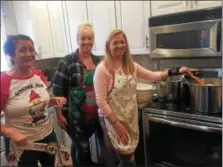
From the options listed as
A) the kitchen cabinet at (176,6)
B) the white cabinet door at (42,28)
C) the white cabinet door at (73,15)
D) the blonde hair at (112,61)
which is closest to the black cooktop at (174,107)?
the blonde hair at (112,61)

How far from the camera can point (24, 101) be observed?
3.24 feet

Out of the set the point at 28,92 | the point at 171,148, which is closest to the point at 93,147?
the point at 171,148

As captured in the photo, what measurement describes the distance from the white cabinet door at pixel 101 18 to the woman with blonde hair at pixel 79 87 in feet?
1.76

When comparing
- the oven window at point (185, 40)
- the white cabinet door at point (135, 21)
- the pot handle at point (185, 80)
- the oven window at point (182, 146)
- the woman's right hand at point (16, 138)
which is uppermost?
the white cabinet door at point (135, 21)

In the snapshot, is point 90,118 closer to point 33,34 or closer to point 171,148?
point 171,148

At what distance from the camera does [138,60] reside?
2.11 meters

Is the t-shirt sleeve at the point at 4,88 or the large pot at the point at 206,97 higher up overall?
the t-shirt sleeve at the point at 4,88

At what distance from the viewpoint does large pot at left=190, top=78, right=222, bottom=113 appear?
1.23 m

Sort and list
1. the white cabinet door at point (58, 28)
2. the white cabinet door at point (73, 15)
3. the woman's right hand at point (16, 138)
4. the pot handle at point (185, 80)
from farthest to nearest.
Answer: the white cabinet door at point (58, 28)
the white cabinet door at point (73, 15)
the pot handle at point (185, 80)
the woman's right hand at point (16, 138)

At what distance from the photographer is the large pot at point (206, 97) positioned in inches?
48.4

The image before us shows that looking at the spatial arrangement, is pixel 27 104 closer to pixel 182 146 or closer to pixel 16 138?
pixel 16 138

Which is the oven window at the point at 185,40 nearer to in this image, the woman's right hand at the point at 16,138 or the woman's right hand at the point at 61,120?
the woman's right hand at the point at 61,120

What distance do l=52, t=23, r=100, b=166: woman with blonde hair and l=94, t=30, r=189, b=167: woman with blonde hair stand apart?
0.53ft

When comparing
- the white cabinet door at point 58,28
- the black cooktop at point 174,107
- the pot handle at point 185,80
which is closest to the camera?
the black cooktop at point 174,107
